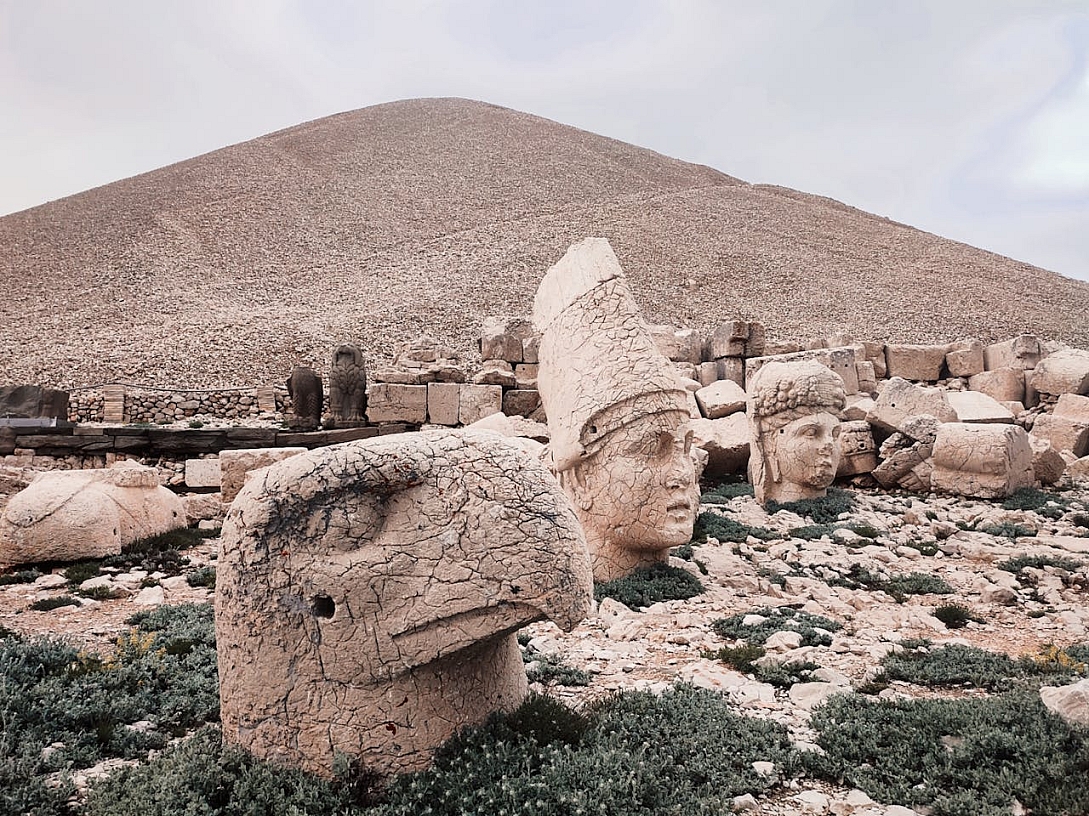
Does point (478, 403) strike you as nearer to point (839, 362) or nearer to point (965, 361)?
point (839, 362)

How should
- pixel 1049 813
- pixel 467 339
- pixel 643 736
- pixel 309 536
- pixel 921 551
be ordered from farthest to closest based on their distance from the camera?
pixel 467 339
pixel 921 551
pixel 643 736
pixel 309 536
pixel 1049 813

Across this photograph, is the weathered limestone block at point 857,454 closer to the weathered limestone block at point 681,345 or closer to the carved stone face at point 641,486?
the weathered limestone block at point 681,345

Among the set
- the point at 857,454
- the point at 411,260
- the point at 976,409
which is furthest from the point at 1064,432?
the point at 411,260

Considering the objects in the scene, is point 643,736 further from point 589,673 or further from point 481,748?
point 589,673

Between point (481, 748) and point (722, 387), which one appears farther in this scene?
point (722, 387)

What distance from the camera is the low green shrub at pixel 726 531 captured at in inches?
279

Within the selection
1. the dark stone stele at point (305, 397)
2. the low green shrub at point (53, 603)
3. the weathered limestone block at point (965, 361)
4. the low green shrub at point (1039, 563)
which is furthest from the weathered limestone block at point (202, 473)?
the weathered limestone block at point (965, 361)

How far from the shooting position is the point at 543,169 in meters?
54.1

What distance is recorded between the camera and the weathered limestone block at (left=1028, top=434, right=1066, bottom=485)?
9.30 metres

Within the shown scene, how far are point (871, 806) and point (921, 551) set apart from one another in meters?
4.84

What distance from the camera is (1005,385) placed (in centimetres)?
1409

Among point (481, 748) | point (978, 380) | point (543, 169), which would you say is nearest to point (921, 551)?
point (481, 748)

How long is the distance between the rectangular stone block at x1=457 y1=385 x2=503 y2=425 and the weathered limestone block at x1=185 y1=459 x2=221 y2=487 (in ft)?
13.1

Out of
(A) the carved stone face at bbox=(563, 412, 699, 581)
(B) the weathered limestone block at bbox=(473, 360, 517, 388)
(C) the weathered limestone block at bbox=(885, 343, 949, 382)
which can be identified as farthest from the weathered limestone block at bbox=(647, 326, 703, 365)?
(A) the carved stone face at bbox=(563, 412, 699, 581)
